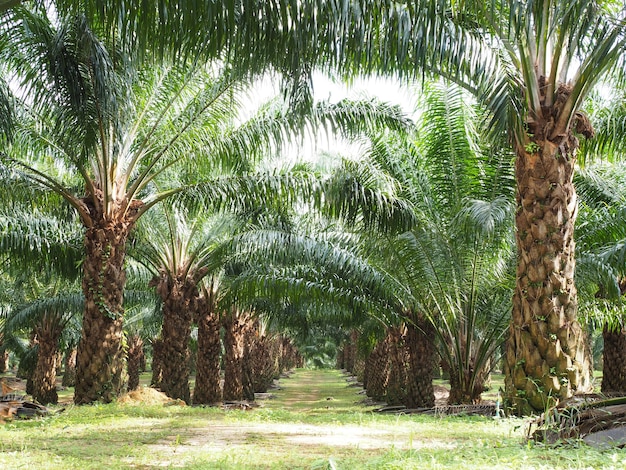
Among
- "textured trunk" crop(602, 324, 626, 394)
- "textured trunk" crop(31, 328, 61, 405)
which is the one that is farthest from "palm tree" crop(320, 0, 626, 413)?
"textured trunk" crop(31, 328, 61, 405)

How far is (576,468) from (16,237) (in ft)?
35.9

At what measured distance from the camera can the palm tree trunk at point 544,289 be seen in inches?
287

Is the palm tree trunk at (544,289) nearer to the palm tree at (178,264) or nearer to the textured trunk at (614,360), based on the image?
the palm tree at (178,264)

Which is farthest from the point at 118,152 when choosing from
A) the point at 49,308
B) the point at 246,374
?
the point at 246,374

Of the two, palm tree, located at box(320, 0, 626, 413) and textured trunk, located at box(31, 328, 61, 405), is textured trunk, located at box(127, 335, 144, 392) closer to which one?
textured trunk, located at box(31, 328, 61, 405)

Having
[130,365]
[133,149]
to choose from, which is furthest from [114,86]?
[130,365]

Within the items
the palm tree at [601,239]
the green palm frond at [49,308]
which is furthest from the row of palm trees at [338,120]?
the green palm frond at [49,308]

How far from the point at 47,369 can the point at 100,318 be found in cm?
A: 1150

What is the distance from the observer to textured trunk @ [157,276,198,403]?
49.0 ft

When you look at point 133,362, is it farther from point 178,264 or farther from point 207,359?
point 178,264

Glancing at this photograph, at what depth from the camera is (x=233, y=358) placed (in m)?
21.2

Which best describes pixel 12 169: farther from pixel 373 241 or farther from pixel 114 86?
pixel 373 241

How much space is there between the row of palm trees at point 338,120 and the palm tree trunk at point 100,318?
0.09 feet

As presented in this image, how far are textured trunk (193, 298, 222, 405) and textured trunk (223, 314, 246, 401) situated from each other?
2095 mm
